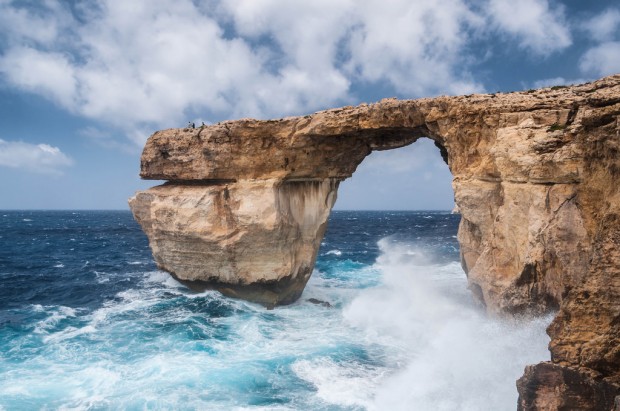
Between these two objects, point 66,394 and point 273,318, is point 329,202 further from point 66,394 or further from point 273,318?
point 66,394

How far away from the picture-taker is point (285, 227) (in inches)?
758

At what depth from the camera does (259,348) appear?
49.3ft

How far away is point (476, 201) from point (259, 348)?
9.31 metres

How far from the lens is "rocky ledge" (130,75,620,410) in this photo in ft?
24.2

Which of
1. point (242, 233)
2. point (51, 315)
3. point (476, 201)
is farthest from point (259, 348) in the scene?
point (51, 315)

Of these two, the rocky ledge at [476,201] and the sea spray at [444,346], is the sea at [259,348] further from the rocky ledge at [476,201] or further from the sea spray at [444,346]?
the rocky ledge at [476,201]

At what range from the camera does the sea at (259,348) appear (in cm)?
1127

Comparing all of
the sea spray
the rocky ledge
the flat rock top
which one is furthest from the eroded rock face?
the sea spray

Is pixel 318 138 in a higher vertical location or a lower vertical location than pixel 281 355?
higher

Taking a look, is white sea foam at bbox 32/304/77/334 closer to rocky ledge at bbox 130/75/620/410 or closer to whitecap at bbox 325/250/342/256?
rocky ledge at bbox 130/75/620/410

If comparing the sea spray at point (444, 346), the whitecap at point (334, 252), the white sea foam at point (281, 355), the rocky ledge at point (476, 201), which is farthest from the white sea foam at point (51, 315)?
the whitecap at point (334, 252)

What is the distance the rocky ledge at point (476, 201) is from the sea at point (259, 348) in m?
1.74

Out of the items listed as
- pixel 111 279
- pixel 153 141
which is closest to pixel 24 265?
pixel 111 279

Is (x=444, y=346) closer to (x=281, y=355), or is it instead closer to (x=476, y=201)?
(x=476, y=201)
